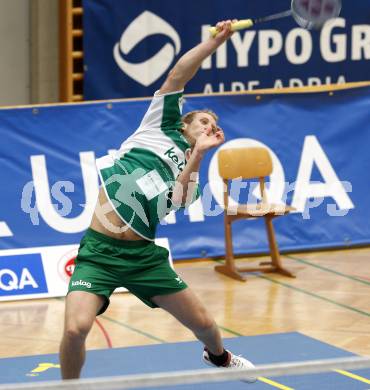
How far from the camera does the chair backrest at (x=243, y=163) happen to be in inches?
439

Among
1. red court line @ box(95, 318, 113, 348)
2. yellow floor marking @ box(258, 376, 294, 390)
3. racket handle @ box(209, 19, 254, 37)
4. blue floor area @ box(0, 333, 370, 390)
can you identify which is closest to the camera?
racket handle @ box(209, 19, 254, 37)

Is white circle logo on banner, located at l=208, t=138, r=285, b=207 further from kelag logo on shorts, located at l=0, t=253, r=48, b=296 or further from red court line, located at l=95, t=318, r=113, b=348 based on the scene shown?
red court line, located at l=95, t=318, r=113, b=348

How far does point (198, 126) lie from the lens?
279 inches

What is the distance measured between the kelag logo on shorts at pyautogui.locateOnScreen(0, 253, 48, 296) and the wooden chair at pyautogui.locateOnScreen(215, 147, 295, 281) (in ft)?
6.21

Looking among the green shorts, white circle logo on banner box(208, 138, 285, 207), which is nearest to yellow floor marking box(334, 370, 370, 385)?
the green shorts

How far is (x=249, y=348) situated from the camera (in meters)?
8.81

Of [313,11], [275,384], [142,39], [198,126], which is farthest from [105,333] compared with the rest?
[142,39]

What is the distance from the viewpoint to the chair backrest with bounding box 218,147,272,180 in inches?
439

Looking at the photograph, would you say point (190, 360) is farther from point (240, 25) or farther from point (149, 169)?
point (240, 25)

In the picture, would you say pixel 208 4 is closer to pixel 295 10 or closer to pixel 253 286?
pixel 253 286

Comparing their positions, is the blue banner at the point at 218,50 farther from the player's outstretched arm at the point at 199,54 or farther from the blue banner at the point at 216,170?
the player's outstretched arm at the point at 199,54

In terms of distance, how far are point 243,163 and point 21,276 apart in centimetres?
248

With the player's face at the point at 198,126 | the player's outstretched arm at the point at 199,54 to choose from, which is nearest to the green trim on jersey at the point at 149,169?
the player's face at the point at 198,126

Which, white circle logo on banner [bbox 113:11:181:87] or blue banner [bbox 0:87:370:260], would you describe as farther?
white circle logo on banner [bbox 113:11:181:87]
